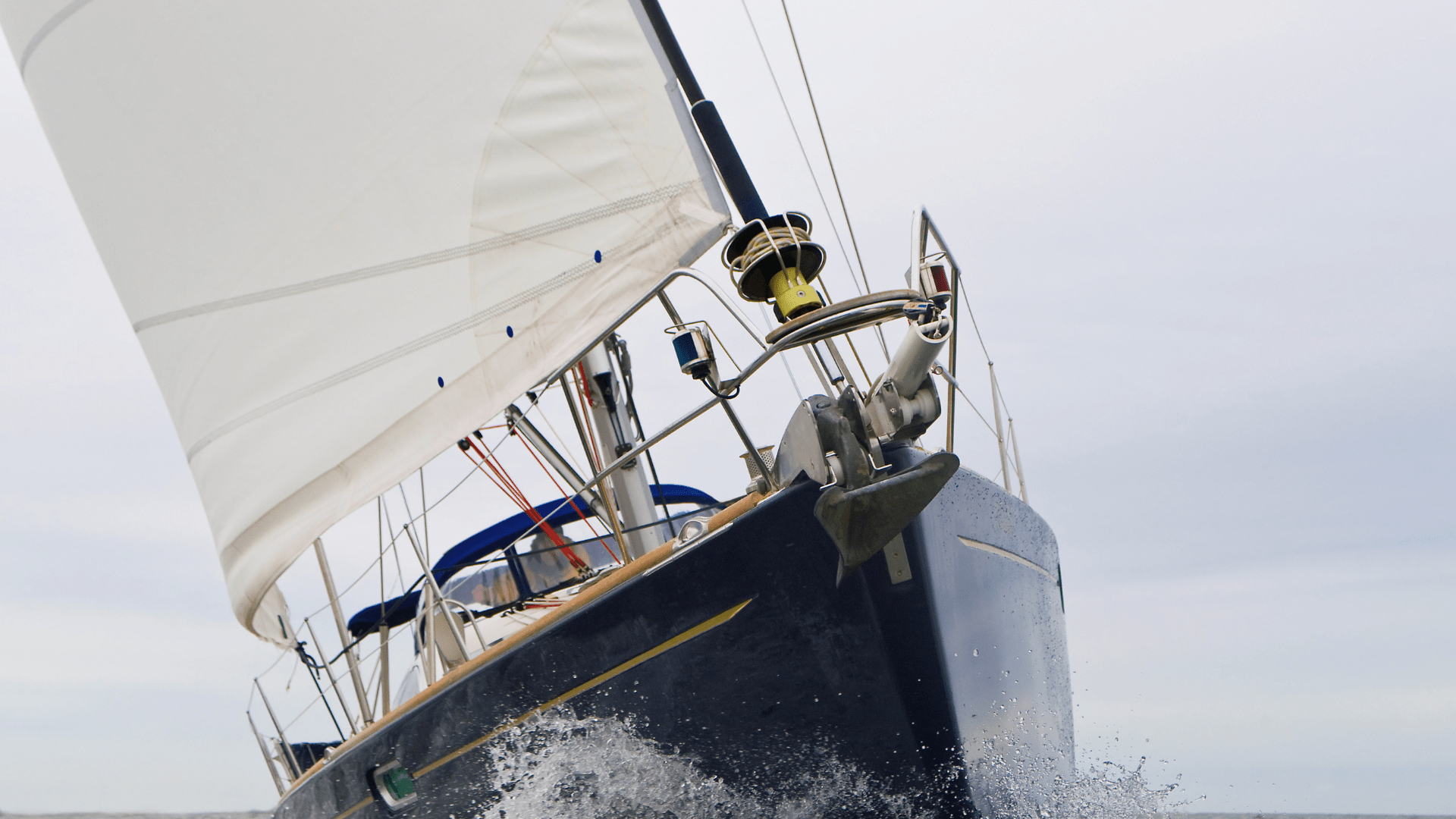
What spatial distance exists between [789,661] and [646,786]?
0.63 metres

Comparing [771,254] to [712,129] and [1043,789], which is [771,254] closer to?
[712,129]

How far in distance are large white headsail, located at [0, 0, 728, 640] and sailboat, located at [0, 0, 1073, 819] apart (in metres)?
0.01

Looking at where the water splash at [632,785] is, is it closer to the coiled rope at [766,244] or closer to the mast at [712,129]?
the coiled rope at [766,244]

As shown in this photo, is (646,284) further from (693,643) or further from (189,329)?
(189,329)

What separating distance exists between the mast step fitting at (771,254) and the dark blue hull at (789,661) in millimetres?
625

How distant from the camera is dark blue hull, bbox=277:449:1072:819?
305cm

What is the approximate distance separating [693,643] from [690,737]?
0.30 m

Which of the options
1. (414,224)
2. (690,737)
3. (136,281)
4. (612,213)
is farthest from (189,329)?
(690,737)

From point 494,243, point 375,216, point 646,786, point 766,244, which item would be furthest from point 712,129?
point 646,786

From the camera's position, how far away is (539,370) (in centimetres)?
339

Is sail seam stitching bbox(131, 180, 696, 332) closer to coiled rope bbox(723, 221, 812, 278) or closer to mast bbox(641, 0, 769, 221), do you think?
mast bbox(641, 0, 769, 221)

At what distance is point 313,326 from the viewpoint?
3.82m

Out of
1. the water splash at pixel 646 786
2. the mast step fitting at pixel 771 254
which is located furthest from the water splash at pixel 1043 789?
the mast step fitting at pixel 771 254

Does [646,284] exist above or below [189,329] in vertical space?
below
